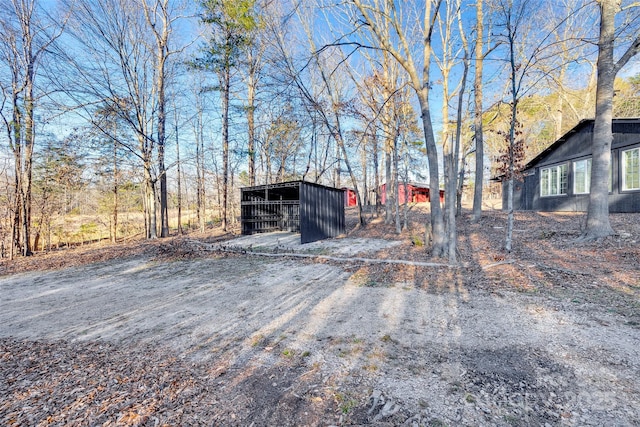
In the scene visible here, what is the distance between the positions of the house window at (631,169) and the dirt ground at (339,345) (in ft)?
19.3

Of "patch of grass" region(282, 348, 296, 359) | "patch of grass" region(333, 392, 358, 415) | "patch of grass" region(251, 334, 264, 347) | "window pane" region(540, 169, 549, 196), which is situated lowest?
"patch of grass" region(251, 334, 264, 347)

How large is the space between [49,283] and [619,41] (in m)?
14.0

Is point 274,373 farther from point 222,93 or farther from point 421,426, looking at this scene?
point 222,93

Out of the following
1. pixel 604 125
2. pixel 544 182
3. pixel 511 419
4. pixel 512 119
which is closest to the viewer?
pixel 511 419

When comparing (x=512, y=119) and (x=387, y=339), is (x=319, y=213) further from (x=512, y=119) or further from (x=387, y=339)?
(x=387, y=339)

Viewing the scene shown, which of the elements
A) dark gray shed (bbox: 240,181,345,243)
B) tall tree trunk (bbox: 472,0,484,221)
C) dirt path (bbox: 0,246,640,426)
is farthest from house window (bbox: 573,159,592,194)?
dirt path (bbox: 0,246,640,426)

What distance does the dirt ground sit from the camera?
5.95 ft

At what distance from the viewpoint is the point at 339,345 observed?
2693mm

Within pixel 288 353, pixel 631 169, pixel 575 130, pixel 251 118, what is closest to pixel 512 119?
pixel 288 353

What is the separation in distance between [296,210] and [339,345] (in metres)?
10.7

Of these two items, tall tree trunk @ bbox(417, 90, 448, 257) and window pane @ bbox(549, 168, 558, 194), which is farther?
window pane @ bbox(549, 168, 558, 194)

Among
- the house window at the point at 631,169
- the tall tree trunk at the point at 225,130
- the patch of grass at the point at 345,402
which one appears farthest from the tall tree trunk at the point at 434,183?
the tall tree trunk at the point at 225,130

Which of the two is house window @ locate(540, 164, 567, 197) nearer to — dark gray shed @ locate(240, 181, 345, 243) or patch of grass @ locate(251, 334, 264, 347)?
dark gray shed @ locate(240, 181, 345, 243)

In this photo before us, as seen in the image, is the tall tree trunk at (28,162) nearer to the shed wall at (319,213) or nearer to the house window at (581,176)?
the shed wall at (319,213)
